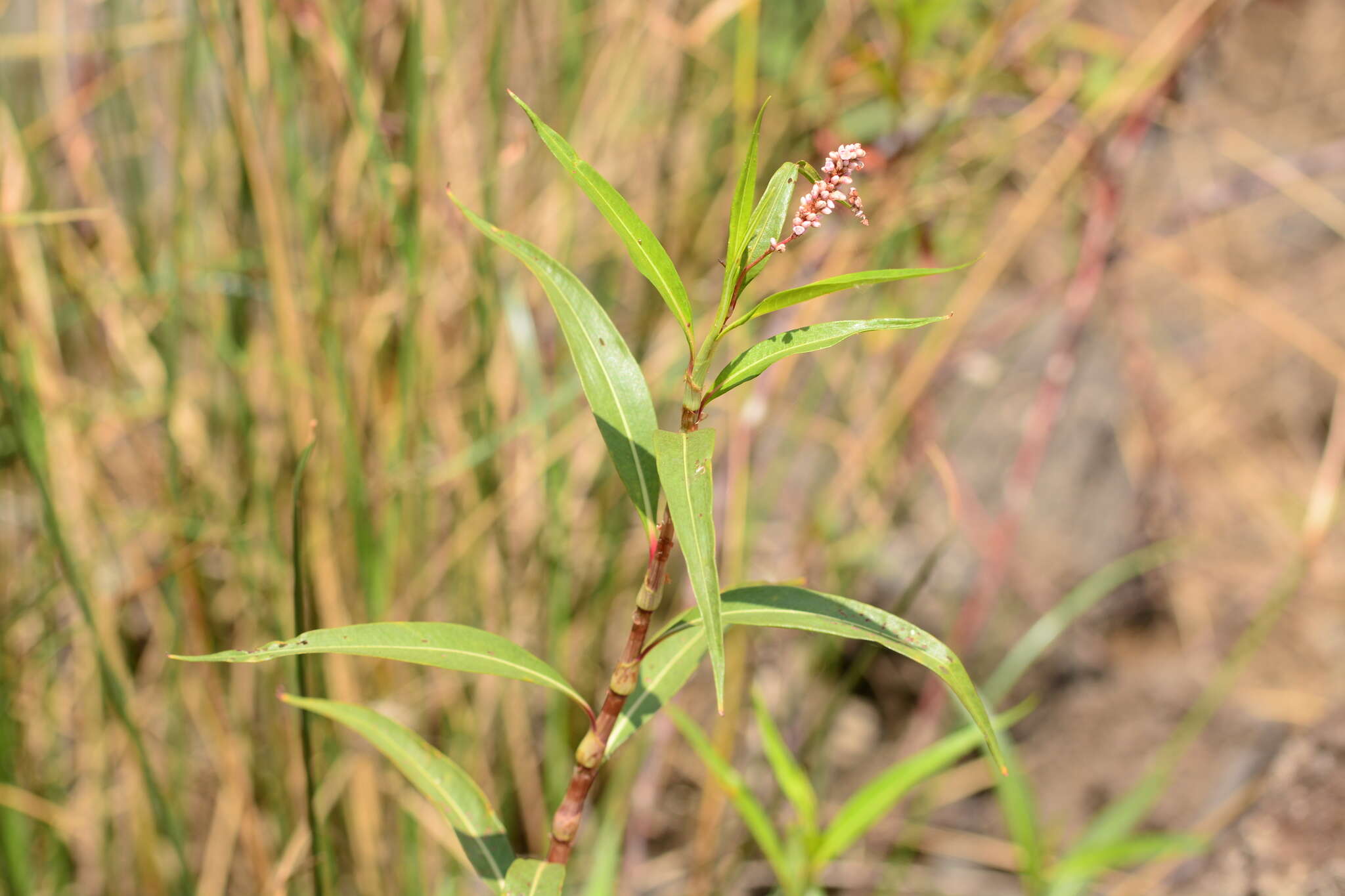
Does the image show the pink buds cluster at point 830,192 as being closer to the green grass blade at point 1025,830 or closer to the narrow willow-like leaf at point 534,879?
the narrow willow-like leaf at point 534,879

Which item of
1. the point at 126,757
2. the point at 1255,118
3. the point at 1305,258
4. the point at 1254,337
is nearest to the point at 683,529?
the point at 126,757

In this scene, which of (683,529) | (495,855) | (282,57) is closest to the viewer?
(683,529)

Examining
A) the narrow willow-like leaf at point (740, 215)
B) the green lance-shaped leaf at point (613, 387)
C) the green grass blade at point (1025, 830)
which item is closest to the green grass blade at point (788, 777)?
the green grass blade at point (1025, 830)

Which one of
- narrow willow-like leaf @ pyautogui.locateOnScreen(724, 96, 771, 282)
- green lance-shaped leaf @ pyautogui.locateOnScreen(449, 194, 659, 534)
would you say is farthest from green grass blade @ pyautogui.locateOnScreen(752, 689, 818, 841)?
narrow willow-like leaf @ pyautogui.locateOnScreen(724, 96, 771, 282)

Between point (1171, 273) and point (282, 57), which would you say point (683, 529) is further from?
point (1171, 273)

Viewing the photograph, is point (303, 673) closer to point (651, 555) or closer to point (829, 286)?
point (651, 555)

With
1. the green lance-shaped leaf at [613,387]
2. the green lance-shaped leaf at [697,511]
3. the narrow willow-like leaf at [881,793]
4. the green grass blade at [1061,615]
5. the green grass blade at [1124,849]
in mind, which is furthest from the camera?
the green grass blade at [1061,615]

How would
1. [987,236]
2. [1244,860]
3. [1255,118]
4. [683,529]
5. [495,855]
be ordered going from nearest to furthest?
[683,529]
[495,855]
[1244,860]
[987,236]
[1255,118]

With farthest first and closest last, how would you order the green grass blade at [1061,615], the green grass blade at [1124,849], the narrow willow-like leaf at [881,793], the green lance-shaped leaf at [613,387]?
the green grass blade at [1061,615] < the green grass blade at [1124,849] < the narrow willow-like leaf at [881,793] < the green lance-shaped leaf at [613,387]
